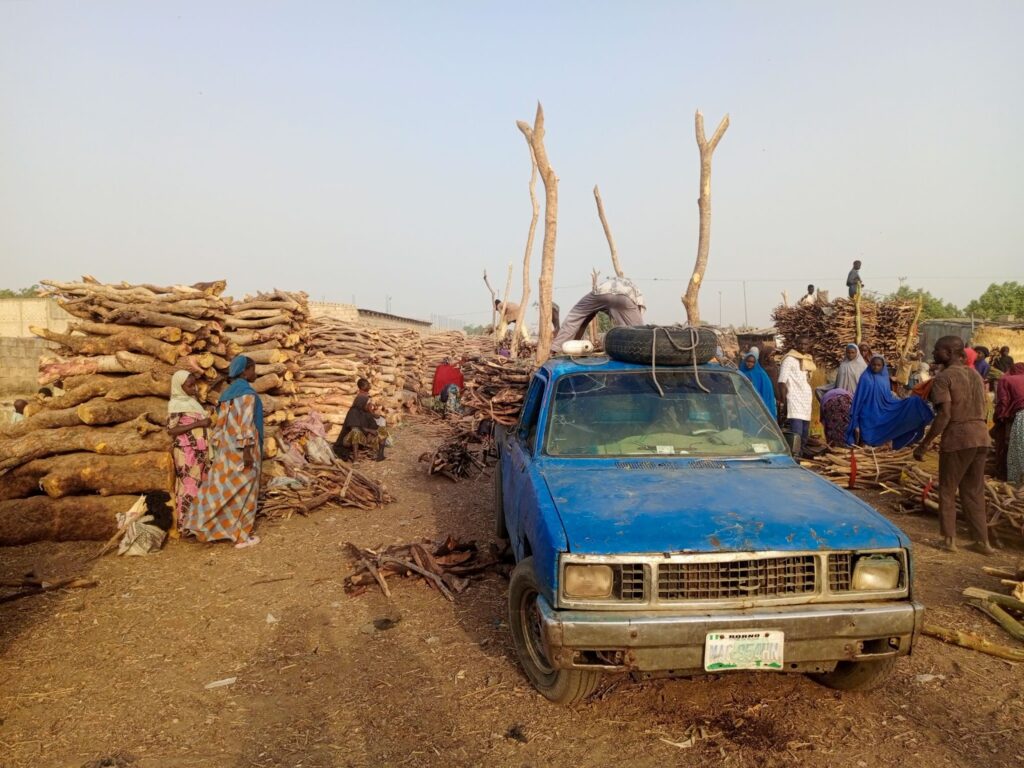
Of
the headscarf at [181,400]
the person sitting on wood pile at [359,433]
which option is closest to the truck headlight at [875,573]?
the headscarf at [181,400]

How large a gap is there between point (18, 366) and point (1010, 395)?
2004cm

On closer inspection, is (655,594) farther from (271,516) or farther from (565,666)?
(271,516)

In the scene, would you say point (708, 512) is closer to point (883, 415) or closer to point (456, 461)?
point (883, 415)

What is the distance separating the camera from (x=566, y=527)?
135 inches

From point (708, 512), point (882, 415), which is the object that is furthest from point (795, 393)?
point (708, 512)

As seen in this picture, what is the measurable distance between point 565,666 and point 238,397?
5.07m

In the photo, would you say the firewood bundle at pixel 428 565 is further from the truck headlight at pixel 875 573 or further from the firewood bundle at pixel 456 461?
the firewood bundle at pixel 456 461

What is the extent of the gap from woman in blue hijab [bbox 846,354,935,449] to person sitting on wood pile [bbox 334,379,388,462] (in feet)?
24.7

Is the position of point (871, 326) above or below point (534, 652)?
above

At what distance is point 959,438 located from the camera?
6312mm

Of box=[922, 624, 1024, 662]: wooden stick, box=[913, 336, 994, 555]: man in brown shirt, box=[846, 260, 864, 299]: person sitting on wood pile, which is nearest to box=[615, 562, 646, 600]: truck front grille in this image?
box=[922, 624, 1024, 662]: wooden stick

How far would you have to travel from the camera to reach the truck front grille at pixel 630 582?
325cm

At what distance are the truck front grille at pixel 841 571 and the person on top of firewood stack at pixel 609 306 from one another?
5963 mm

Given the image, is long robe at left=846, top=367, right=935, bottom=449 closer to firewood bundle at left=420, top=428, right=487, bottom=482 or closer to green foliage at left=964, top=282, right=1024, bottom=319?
firewood bundle at left=420, top=428, right=487, bottom=482
